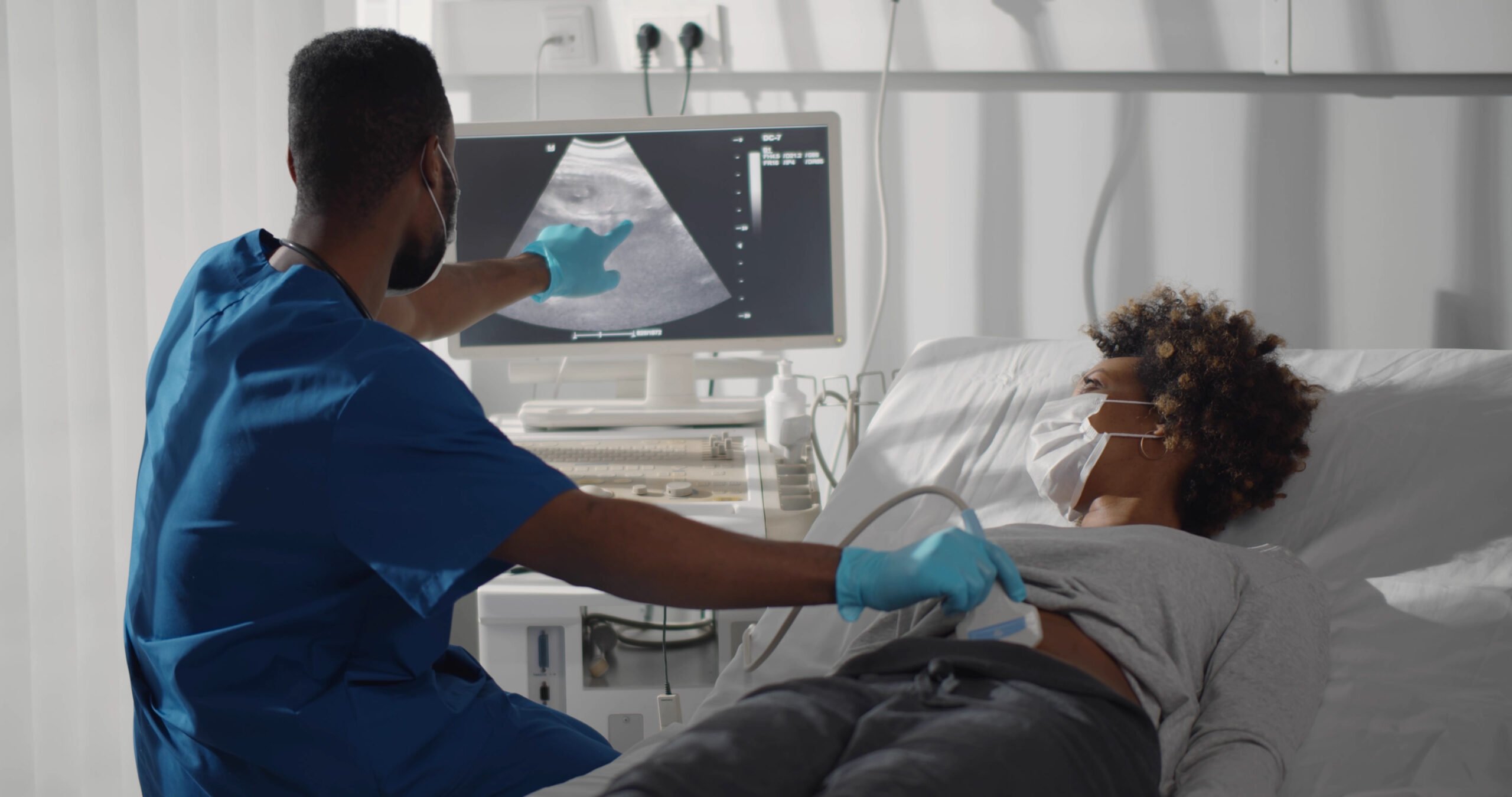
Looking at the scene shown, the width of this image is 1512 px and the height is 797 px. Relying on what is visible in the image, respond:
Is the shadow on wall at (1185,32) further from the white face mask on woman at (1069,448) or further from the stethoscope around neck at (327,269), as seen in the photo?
the stethoscope around neck at (327,269)

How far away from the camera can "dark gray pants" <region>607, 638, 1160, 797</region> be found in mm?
829

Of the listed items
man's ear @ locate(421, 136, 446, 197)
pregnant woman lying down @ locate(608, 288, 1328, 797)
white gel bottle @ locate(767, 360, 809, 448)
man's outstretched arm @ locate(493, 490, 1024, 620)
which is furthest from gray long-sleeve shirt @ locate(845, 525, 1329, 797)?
man's ear @ locate(421, 136, 446, 197)

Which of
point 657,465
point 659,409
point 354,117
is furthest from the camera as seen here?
point 659,409

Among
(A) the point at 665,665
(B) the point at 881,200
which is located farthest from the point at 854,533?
(B) the point at 881,200

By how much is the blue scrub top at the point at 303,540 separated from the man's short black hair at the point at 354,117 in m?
0.09

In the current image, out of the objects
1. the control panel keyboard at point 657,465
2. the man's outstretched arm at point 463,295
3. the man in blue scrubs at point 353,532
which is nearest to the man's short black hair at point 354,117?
the man in blue scrubs at point 353,532

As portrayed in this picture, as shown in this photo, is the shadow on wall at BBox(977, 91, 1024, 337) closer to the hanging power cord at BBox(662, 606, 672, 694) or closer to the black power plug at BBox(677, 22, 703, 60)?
the black power plug at BBox(677, 22, 703, 60)

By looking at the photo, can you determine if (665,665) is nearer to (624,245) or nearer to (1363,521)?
(624,245)

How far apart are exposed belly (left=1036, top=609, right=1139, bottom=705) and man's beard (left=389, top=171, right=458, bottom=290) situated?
0.73 m

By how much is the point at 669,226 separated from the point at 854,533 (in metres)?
0.79

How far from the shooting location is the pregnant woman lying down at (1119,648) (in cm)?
87

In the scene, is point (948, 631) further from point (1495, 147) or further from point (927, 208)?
point (1495, 147)

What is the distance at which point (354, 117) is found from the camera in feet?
3.45

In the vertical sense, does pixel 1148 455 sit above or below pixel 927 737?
above
